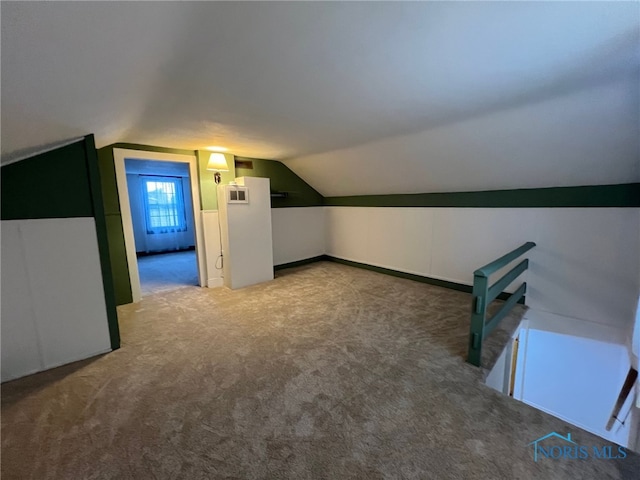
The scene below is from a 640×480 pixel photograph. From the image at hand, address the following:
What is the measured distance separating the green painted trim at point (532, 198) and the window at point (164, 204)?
5.85 meters

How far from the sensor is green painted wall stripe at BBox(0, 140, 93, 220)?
195 cm

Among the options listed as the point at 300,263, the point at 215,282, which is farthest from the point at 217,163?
the point at 300,263

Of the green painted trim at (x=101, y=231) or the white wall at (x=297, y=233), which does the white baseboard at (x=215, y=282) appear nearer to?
the white wall at (x=297, y=233)

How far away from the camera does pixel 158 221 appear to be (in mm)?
7215

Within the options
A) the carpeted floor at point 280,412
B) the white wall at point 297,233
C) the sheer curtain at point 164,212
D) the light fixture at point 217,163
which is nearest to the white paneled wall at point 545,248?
the carpeted floor at point 280,412

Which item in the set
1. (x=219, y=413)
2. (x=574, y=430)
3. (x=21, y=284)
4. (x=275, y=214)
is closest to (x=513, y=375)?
(x=574, y=430)

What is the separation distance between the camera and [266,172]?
15.6 feet

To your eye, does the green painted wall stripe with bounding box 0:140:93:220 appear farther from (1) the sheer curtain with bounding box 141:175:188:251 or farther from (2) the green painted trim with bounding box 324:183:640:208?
(1) the sheer curtain with bounding box 141:175:188:251

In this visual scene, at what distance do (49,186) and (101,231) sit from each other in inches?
18.7

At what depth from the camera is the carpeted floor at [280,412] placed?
1.36 m

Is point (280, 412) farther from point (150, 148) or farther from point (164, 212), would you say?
point (164, 212)

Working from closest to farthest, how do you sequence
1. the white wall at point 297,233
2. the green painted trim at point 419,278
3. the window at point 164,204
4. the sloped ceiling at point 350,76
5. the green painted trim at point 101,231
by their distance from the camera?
the sloped ceiling at point 350,76, the green painted trim at point 101,231, the green painted trim at point 419,278, the white wall at point 297,233, the window at point 164,204

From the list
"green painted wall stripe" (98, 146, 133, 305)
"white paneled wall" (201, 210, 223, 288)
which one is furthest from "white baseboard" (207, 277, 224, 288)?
"green painted wall stripe" (98, 146, 133, 305)

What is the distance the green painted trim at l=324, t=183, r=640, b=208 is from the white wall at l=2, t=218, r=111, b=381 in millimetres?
4012
